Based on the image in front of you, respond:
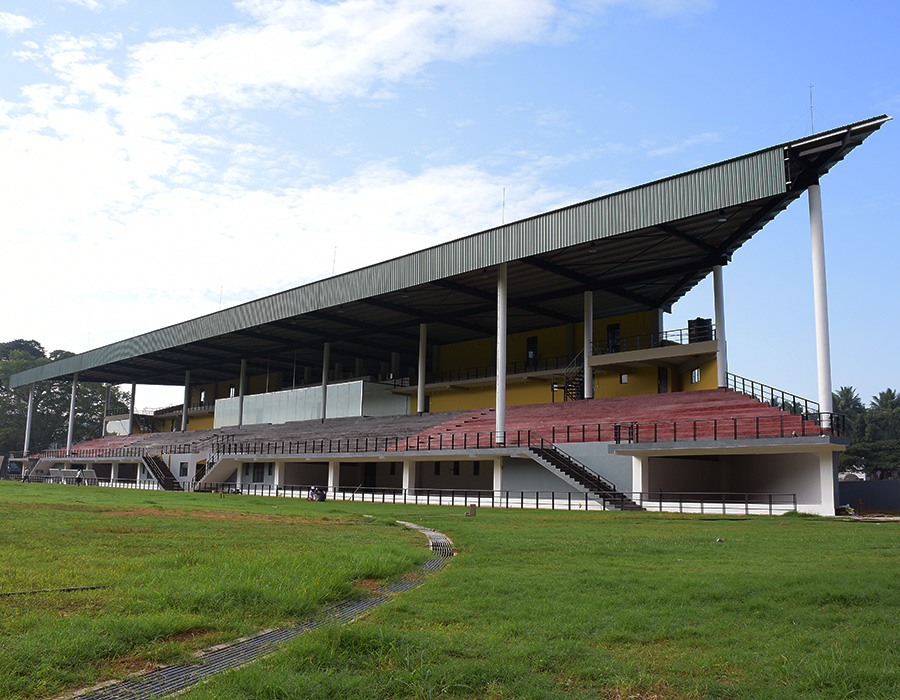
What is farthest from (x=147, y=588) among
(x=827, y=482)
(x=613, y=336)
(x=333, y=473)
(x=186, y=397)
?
(x=186, y=397)

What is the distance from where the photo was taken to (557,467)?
105 feet

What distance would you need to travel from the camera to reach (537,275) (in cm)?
3969

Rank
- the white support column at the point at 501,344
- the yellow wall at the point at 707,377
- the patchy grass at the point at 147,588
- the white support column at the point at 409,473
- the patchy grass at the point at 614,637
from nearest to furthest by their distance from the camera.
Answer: the patchy grass at the point at 614,637 → the patchy grass at the point at 147,588 → the white support column at the point at 501,344 → the yellow wall at the point at 707,377 → the white support column at the point at 409,473

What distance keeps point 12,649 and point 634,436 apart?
93.5 feet

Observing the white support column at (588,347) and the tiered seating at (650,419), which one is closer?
the tiered seating at (650,419)

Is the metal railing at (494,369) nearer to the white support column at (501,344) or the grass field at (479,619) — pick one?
the white support column at (501,344)

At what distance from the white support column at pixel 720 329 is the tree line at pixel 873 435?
18312 millimetres

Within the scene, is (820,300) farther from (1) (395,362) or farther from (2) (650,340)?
(1) (395,362)

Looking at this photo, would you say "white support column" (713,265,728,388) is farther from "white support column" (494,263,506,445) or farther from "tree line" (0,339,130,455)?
"tree line" (0,339,130,455)

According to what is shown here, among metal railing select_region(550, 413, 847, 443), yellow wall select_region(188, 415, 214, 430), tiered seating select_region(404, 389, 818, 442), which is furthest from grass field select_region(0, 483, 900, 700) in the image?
yellow wall select_region(188, 415, 214, 430)

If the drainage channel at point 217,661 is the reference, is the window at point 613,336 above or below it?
above

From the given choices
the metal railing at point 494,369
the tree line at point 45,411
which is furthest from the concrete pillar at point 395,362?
the tree line at point 45,411

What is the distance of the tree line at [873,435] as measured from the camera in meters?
72.3

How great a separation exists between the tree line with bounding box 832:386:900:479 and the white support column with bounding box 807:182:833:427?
27.4 metres
